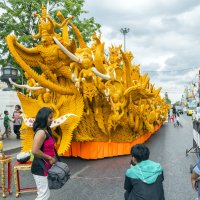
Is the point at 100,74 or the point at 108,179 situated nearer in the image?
the point at 108,179

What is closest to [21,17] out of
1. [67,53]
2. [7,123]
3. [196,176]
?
[7,123]

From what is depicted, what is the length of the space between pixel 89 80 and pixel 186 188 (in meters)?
3.89

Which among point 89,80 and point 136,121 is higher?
point 89,80

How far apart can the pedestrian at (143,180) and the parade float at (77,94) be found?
5216 mm

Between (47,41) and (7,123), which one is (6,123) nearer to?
(7,123)

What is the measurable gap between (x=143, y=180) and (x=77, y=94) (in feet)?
19.5

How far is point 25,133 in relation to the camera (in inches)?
344

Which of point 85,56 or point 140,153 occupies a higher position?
point 85,56

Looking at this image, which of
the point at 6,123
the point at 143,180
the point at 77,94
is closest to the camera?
the point at 143,180

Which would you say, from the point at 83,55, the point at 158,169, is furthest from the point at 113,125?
the point at 158,169

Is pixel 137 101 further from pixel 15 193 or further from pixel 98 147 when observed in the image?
pixel 15 193

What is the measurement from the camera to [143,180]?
2967 mm

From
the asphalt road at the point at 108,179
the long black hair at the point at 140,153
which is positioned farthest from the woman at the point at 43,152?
the asphalt road at the point at 108,179

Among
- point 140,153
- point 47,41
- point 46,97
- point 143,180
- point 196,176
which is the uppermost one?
A: point 47,41
